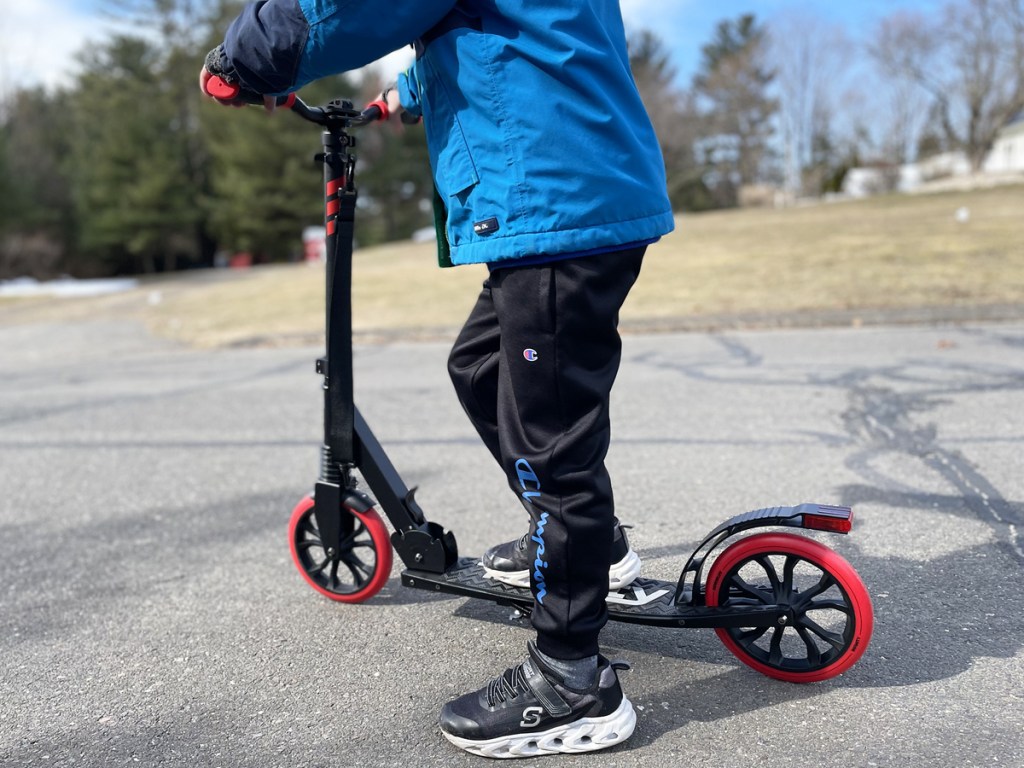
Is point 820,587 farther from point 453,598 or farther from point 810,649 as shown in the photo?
point 453,598

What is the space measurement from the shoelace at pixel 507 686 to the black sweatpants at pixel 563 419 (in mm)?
100

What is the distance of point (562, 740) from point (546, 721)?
0.18 ft

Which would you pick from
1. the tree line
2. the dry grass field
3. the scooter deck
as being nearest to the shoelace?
the scooter deck

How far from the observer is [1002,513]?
3275 mm

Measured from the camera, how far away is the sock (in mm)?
2057

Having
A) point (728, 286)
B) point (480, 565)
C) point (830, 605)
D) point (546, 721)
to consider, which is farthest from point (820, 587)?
point (728, 286)

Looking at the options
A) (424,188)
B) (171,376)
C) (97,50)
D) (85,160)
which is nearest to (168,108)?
(85,160)

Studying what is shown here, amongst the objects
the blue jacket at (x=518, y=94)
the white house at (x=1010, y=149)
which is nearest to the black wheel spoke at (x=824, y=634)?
the blue jacket at (x=518, y=94)

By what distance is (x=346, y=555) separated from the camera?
2852 mm

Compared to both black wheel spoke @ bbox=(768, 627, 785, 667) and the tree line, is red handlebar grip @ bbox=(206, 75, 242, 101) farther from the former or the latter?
the tree line

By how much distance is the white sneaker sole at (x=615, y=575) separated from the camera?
242 centimetres

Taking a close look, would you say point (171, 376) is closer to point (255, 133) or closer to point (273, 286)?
point (273, 286)

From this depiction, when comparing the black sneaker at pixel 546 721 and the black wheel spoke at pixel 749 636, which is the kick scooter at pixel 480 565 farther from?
the black sneaker at pixel 546 721

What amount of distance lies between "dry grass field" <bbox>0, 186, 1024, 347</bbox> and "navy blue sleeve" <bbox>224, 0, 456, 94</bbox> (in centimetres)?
724
